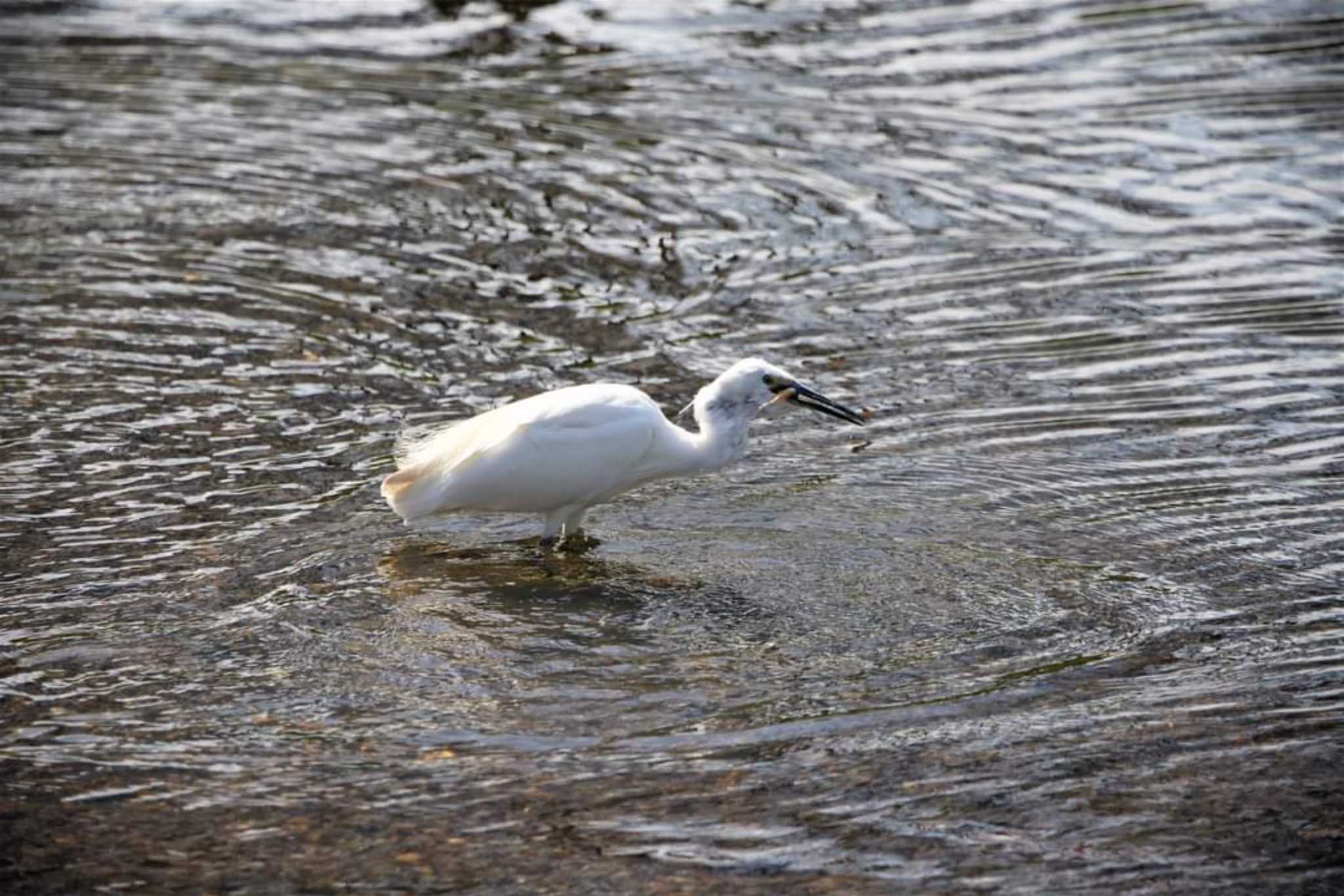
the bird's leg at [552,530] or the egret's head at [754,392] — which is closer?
the egret's head at [754,392]

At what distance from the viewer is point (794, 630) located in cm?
697

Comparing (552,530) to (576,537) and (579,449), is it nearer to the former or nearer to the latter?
(576,537)

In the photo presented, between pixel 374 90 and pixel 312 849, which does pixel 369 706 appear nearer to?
pixel 312 849

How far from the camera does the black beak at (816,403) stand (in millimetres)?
7855

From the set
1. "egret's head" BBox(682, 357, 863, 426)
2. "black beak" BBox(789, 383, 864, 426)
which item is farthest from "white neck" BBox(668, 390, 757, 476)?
"black beak" BBox(789, 383, 864, 426)

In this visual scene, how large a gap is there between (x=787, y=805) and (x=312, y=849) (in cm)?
136

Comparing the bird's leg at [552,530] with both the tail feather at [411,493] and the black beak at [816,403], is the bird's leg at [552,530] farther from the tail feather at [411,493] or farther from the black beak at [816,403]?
the black beak at [816,403]

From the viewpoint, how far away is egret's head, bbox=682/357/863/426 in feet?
25.7

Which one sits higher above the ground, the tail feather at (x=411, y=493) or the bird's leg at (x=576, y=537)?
the tail feather at (x=411, y=493)

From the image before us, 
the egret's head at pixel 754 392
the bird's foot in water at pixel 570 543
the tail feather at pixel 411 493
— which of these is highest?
the egret's head at pixel 754 392

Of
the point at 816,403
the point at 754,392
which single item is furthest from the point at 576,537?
the point at 816,403

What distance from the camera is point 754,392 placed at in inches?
310

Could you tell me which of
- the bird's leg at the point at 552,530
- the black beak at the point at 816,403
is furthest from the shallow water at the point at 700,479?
the black beak at the point at 816,403

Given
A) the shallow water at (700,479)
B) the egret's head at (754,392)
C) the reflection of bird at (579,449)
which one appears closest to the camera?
the shallow water at (700,479)
